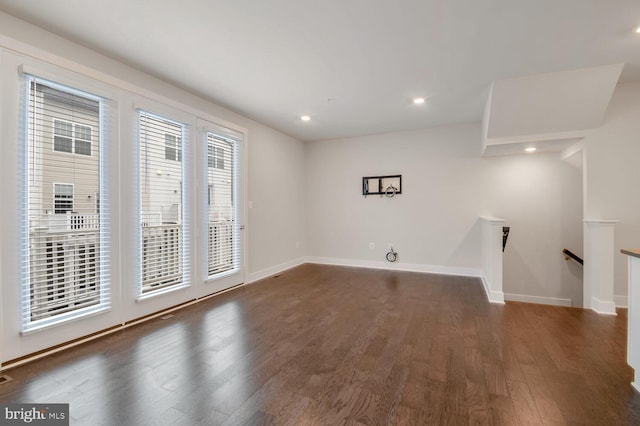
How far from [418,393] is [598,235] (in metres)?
3.17

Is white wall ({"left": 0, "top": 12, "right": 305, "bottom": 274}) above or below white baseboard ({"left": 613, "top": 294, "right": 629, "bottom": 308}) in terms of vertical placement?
above

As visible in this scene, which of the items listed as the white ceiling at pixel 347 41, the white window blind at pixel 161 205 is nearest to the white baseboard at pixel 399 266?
the white ceiling at pixel 347 41

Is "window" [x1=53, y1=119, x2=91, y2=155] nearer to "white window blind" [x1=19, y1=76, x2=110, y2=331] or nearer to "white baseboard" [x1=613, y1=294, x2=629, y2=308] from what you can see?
"white window blind" [x1=19, y1=76, x2=110, y2=331]

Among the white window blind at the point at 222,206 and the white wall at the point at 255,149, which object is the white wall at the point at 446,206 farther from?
the white window blind at the point at 222,206

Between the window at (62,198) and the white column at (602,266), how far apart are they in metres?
5.53

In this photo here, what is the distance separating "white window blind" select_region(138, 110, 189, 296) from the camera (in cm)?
310

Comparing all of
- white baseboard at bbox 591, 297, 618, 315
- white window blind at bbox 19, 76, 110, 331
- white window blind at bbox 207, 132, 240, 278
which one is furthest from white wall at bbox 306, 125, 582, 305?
white window blind at bbox 19, 76, 110, 331

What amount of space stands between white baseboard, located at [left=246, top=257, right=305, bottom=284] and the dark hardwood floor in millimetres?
1236

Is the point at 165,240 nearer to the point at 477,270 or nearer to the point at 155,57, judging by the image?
the point at 155,57

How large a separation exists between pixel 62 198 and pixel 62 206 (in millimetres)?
69

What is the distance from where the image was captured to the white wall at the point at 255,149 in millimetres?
2344

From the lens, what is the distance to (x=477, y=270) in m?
4.97

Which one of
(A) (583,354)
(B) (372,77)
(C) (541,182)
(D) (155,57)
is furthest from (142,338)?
(C) (541,182)

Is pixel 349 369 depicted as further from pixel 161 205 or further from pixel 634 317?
pixel 161 205
